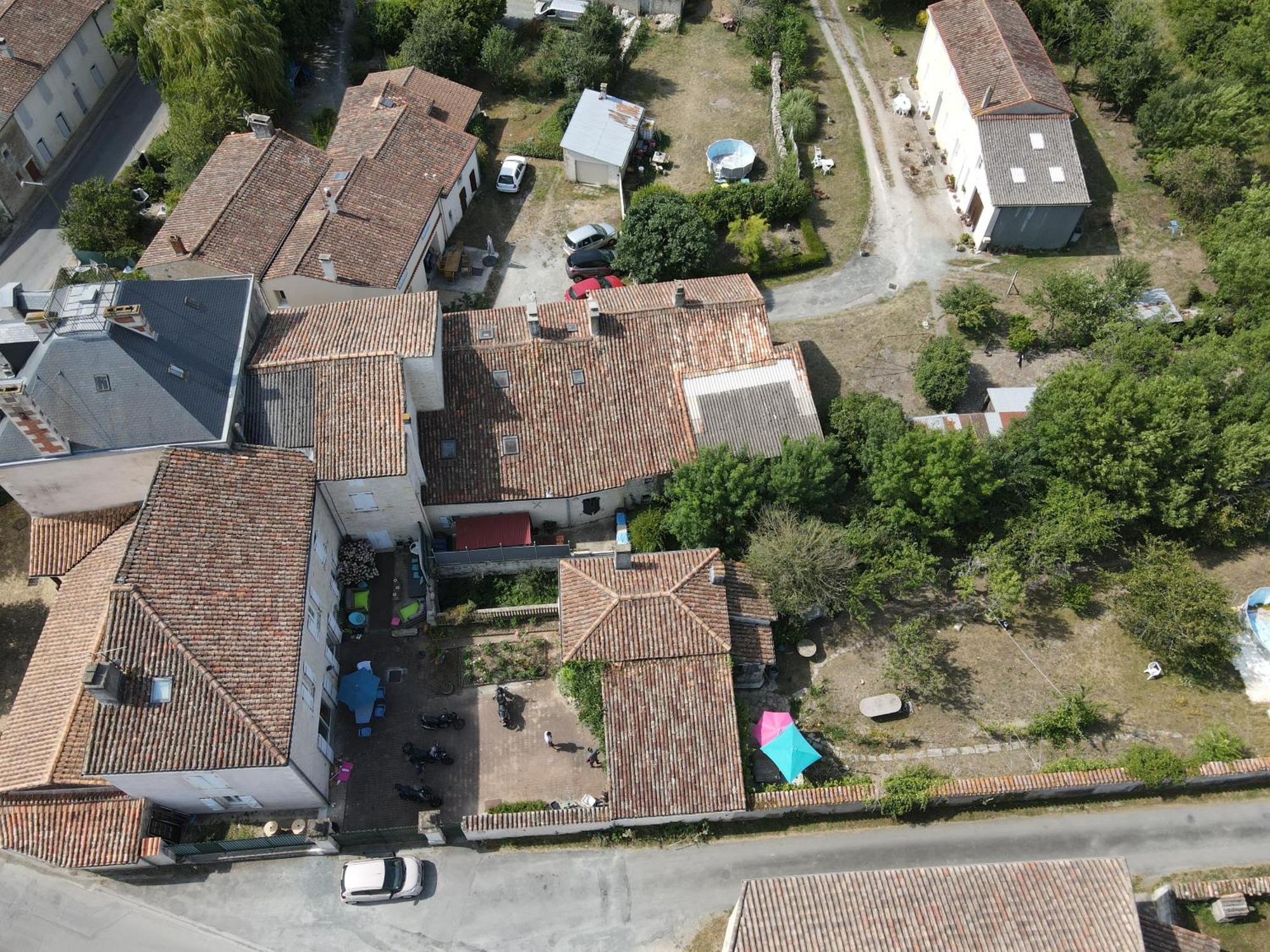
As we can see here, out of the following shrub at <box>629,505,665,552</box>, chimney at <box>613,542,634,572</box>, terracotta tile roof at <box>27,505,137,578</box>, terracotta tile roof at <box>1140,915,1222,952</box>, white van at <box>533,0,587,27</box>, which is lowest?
terracotta tile roof at <box>1140,915,1222,952</box>

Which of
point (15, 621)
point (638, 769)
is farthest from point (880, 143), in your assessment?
point (15, 621)

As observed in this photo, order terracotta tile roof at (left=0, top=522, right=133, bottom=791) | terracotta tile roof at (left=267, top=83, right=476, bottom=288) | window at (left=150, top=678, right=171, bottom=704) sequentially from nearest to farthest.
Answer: window at (left=150, top=678, right=171, bottom=704) < terracotta tile roof at (left=0, top=522, right=133, bottom=791) < terracotta tile roof at (left=267, top=83, right=476, bottom=288)

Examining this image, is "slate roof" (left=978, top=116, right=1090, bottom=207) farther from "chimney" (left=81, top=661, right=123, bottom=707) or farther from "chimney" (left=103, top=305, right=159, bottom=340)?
"chimney" (left=81, top=661, right=123, bottom=707)

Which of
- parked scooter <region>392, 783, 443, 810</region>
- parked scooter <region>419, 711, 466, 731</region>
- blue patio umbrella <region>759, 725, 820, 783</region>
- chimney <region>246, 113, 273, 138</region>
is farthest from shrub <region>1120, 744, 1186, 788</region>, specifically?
chimney <region>246, 113, 273, 138</region>

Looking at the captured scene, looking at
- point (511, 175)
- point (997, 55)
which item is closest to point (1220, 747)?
point (997, 55)

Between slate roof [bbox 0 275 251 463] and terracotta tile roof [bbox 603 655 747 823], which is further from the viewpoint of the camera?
slate roof [bbox 0 275 251 463]

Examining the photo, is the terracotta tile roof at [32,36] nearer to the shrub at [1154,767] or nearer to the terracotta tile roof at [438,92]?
the terracotta tile roof at [438,92]

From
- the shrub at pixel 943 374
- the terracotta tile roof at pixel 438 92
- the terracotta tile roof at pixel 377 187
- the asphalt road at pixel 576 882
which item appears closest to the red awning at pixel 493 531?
the asphalt road at pixel 576 882

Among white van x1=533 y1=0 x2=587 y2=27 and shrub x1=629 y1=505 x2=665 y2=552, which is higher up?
white van x1=533 y1=0 x2=587 y2=27
